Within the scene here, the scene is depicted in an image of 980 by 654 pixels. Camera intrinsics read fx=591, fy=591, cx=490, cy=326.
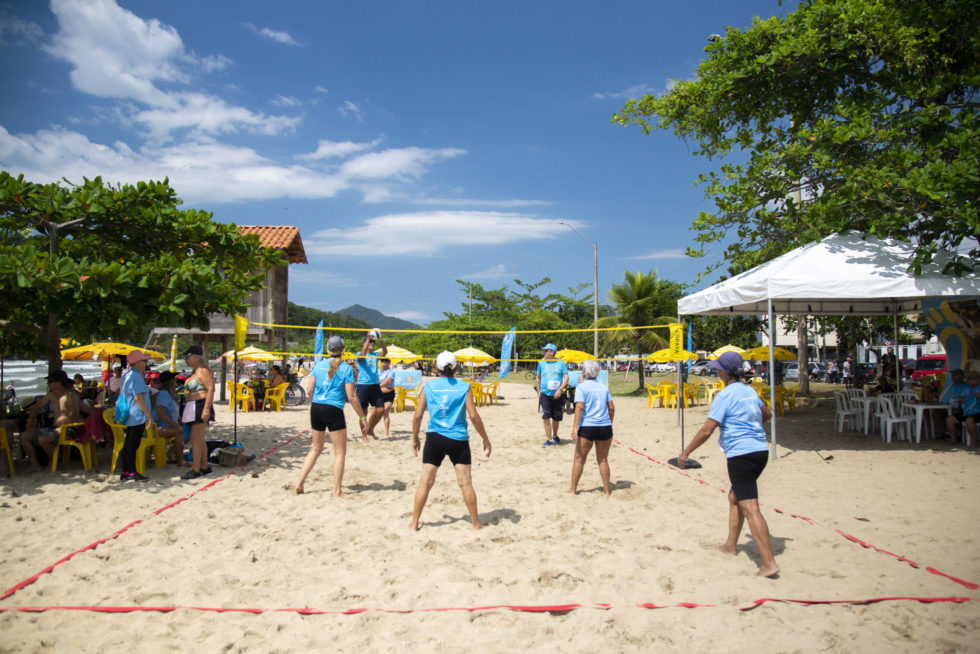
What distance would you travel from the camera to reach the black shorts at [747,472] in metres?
3.76

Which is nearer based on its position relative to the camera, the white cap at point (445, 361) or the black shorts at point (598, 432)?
the white cap at point (445, 361)

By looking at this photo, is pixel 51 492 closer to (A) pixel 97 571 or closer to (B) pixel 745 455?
(A) pixel 97 571

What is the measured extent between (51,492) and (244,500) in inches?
80.3

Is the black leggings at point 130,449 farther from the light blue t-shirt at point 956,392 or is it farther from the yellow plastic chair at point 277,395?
the light blue t-shirt at point 956,392

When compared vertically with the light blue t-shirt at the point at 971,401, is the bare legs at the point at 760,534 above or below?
below

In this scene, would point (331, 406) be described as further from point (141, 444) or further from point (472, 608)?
point (472, 608)

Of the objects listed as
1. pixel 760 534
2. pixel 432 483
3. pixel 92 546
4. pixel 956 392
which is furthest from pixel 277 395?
pixel 956 392

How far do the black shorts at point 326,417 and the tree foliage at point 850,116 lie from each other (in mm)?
6910

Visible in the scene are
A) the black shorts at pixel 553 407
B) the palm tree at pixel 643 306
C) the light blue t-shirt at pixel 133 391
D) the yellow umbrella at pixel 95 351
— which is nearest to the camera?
the light blue t-shirt at pixel 133 391

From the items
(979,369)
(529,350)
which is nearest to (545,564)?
(979,369)

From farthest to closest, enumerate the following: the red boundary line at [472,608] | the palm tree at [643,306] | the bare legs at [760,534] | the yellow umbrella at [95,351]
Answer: the palm tree at [643,306], the yellow umbrella at [95,351], the bare legs at [760,534], the red boundary line at [472,608]

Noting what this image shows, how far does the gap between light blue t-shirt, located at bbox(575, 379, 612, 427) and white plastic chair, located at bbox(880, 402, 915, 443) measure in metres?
5.72

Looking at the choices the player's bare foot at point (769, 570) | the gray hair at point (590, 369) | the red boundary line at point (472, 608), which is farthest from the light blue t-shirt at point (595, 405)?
the red boundary line at point (472, 608)

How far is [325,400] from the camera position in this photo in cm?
561
